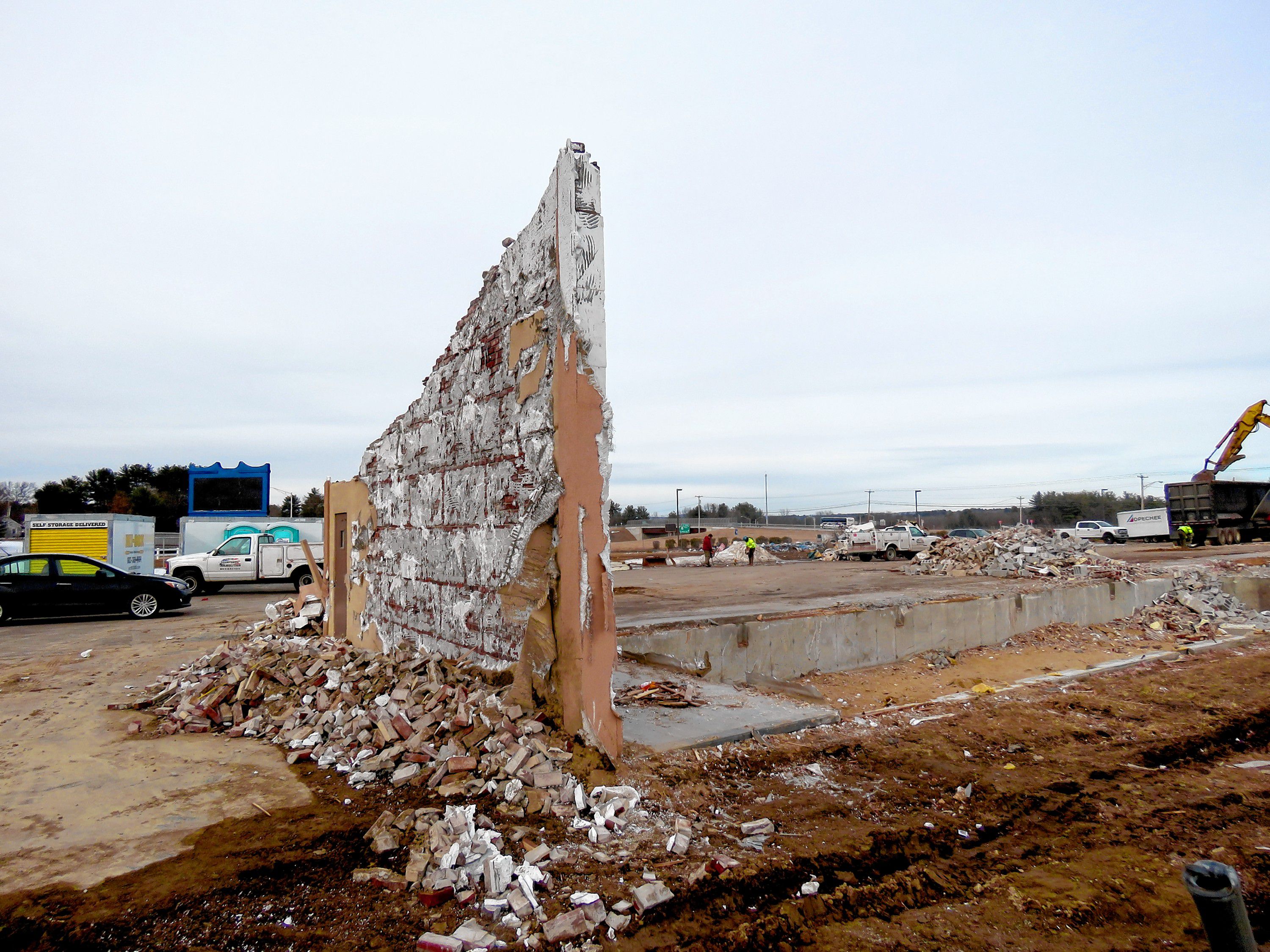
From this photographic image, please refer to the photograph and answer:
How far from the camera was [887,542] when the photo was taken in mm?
30219

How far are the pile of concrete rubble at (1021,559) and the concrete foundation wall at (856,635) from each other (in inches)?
100

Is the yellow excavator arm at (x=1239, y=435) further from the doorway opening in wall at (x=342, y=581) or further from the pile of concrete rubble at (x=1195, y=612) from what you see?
the doorway opening in wall at (x=342, y=581)

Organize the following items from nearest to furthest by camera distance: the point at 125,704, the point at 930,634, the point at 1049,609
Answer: the point at 125,704, the point at 930,634, the point at 1049,609

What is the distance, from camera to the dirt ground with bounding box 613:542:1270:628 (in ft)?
36.4

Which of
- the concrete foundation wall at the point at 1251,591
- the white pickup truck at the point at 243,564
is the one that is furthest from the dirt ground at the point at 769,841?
the white pickup truck at the point at 243,564

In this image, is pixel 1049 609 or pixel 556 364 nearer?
pixel 556 364

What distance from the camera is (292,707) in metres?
5.67

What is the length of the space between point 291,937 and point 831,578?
17.1 m

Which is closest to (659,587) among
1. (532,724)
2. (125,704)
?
(125,704)

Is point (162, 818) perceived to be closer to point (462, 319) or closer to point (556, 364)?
point (556, 364)

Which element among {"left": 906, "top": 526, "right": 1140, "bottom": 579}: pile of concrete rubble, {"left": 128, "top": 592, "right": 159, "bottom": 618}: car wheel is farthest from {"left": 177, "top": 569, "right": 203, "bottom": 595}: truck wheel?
{"left": 906, "top": 526, "right": 1140, "bottom": 579}: pile of concrete rubble

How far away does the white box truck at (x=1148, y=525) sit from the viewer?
120 ft

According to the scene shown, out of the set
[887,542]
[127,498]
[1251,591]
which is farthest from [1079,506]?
[127,498]

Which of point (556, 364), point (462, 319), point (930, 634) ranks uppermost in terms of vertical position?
point (462, 319)
